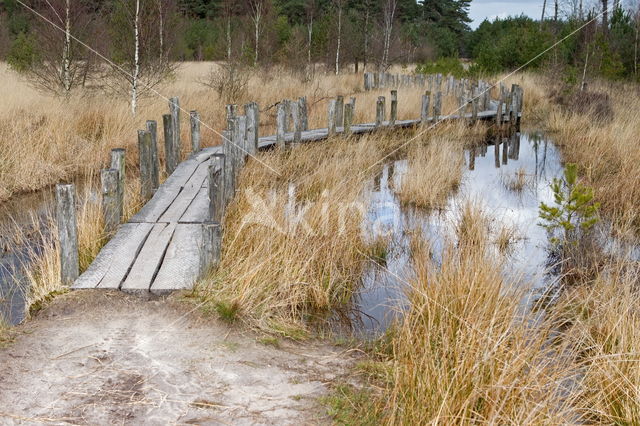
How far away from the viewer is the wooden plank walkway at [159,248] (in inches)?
197

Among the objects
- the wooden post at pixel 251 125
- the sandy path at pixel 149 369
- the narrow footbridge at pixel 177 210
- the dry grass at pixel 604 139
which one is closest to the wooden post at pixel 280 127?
the narrow footbridge at pixel 177 210

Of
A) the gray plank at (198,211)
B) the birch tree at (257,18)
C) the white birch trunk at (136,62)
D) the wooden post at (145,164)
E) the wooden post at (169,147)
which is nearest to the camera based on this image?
the gray plank at (198,211)

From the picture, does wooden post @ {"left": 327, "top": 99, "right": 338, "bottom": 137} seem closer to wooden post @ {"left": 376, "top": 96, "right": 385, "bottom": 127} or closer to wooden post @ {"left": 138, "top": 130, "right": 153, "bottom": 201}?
wooden post @ {"left": 376, "top": 96, "right": 385, "bottom": 127}

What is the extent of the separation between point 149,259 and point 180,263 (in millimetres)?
258

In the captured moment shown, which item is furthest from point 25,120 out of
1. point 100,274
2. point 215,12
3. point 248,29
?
point 215,12

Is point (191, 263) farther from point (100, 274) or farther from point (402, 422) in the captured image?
point (402, 422)

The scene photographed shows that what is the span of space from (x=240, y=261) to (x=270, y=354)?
1230 mm

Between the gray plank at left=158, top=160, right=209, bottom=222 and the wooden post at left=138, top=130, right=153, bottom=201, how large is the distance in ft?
1.34

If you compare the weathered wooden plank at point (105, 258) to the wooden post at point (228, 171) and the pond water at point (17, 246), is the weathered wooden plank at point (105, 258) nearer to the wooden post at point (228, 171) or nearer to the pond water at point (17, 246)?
the pond water at point (17, 246)

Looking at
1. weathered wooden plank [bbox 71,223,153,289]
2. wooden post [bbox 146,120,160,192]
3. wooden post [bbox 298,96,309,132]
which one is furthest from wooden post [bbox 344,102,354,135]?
weathered wooden plank [bbox 71,223,153,289]

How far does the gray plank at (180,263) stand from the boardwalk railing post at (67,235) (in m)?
0.61

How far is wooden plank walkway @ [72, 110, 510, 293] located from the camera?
197 inches

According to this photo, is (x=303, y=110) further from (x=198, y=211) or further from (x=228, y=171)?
(x=198, y=211)

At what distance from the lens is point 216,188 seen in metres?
6.01
